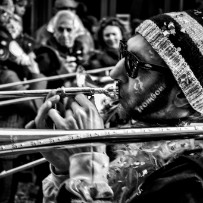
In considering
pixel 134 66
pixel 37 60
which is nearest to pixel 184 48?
pixel 134 66

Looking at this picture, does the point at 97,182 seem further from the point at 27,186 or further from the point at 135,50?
the point at 27,186

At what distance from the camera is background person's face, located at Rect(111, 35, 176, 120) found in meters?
2.58

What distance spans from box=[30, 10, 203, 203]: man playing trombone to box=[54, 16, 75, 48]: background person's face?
4.51m

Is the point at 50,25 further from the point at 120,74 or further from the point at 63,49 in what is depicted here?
the point at 120,74

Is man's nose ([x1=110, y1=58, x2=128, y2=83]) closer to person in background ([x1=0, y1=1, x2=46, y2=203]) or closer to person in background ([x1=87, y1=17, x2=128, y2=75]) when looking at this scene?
person in background ([x1=0, y1=1, x2=46, y2=203])

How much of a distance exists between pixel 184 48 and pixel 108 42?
492 centimetres

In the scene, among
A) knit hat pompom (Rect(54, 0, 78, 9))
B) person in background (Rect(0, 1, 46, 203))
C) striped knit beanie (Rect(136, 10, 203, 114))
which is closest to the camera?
striped knit beanie (Rect(136, 10, 203, 114))

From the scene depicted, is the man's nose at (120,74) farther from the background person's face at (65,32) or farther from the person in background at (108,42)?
the background person's face at (65,32)

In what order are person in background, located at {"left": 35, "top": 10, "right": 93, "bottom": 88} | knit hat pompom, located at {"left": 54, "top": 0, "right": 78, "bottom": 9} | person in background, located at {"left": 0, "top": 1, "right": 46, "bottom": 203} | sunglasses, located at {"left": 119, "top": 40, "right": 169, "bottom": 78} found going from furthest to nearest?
knit hat pompom, located at {"left": 54, "top": 0, "right": 78, "bottom": 9} < person in background, located at {"left": 35, "top": 10, "right": 93, "bottom": 88} < person in background, located at {"left": 0, "top": 1, "right": 46, "bottom": 203} < sunglasses, located at {"left": 119, "top": 40, "right": 169, "bottom": 78}

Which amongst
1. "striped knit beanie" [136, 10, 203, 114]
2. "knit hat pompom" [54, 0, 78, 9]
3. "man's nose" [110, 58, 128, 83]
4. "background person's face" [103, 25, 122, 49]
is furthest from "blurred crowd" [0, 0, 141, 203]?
"striped knit beanie" [136, 10, 203, 114]

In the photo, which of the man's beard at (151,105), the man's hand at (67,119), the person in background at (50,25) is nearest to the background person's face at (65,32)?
the person in background at (50,25)

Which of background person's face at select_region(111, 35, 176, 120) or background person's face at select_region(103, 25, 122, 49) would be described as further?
background person's face at select_region(103, 25, 122, 49)

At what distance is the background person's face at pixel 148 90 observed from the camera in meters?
2.58

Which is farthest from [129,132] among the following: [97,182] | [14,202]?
[14,202]
